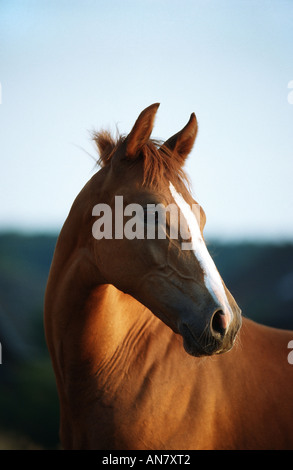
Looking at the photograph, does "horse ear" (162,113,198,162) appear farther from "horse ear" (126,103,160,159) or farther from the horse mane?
"horse ear" (126,103,160,159)

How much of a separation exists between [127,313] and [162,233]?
0.72m

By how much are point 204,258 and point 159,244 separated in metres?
0.25

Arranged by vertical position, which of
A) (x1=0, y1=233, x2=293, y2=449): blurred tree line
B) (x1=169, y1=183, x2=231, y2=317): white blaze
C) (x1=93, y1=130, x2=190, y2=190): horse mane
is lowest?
(x1=0, y1=233, x2=293, y2=449): blurred tree line

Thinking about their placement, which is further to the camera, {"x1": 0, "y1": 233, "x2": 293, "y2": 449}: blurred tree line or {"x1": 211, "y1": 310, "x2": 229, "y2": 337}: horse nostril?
{"x1": 0, "y1": 233, "x2": 293, "y2": 449}: blurred tree line

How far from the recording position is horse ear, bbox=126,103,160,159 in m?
2.15

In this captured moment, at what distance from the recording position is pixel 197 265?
1919 millimetres

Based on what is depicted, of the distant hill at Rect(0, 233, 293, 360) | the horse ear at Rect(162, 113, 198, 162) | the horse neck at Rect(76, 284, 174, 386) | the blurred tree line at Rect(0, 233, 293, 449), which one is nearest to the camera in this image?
the horse neck at Rect(76, 284, 174, 386)

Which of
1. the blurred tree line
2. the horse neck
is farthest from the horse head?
the blurred tree line

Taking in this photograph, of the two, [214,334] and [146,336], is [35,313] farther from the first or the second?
[214,334]

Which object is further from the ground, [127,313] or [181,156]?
[181,156]

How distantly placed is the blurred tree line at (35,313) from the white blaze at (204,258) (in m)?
3.34
